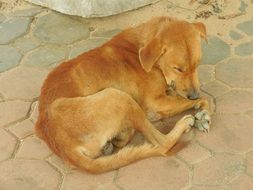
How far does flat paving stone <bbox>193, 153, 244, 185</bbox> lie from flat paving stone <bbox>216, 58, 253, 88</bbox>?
118 cm

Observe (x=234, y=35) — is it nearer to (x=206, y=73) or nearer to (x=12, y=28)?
(x=206, y=73)

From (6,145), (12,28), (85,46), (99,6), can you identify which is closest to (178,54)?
(6,145)

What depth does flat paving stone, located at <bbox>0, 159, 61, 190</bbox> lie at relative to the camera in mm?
5172

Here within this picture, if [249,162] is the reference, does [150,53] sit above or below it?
above

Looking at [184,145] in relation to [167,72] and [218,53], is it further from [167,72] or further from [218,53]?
[218,53]

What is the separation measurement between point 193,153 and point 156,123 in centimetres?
62

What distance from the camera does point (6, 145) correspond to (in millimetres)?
5664

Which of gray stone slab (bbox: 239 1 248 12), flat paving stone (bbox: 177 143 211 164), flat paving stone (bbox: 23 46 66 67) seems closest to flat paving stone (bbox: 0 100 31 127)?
flat paving stone (bbox: 23 46 66 67)

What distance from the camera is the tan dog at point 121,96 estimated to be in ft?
16.6

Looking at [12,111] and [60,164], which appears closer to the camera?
[60,164]

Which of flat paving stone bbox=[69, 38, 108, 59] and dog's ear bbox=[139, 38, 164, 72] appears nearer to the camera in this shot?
dog's ear bbox=[139, 38, 164, 72]

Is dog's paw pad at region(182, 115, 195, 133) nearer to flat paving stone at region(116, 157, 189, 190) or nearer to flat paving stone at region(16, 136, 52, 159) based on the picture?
flat paving stone at region(116, 157, 189, 190)

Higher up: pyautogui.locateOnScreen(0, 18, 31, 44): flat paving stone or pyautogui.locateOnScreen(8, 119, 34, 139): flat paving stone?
pyautogui.locateOnScreen(0, 18, 31, 44): flat paving stone

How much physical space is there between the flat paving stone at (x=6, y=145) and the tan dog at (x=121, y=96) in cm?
48
